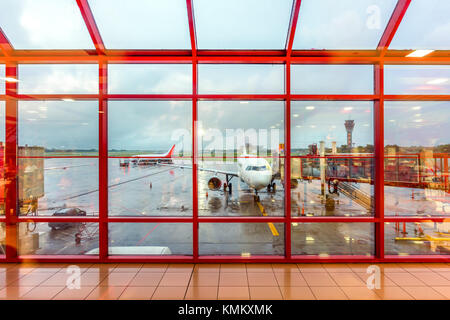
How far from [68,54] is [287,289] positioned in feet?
17.8

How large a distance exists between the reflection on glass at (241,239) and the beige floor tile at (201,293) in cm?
141

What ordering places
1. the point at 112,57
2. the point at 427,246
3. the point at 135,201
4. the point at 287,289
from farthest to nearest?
the point at 135,201 < the point at 427,246 < the point at 112,57 < the point at 287,289

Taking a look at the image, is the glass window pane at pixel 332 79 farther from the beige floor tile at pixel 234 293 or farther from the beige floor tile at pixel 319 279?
the beige floor tile at pixel 234 293

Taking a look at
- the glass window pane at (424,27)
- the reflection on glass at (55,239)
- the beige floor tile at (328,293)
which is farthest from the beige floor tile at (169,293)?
the glass window pane at (424,27)

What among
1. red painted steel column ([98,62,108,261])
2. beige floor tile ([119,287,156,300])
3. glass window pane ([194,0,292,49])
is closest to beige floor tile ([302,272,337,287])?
beige floor tile ([119,287,156,300])

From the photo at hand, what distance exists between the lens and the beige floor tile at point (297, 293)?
255 centimetres

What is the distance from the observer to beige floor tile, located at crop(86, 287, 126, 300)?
2562 mm

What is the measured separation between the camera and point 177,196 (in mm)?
11992

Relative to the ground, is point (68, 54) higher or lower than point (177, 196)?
higher

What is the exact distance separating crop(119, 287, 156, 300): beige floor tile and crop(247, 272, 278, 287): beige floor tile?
1437 millimetres

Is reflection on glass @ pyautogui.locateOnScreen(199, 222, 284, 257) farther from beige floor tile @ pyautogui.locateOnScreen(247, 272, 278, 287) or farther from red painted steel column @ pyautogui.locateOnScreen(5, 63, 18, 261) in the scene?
red painted steel column @ pyautogui.locateOnScreen(5, 63, 18, 261)

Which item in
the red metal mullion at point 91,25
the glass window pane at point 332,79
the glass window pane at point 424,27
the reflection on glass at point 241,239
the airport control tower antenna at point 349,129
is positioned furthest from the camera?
the reflection on glass at point 241,239
